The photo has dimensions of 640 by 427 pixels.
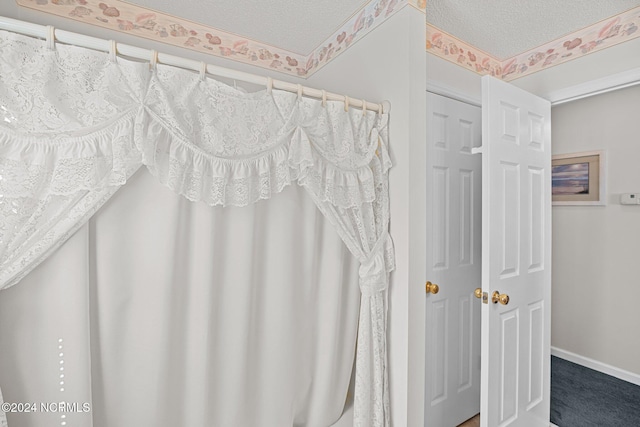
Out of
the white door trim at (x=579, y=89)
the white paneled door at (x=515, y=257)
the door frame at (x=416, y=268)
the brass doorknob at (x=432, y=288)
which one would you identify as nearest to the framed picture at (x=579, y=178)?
the white door trim at (x=579, y=89)

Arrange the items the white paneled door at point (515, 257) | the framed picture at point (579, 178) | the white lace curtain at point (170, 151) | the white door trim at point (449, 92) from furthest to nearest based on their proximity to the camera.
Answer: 1. the framed picture at point (579, 178)
2. the white door trim at point (449, 92)
3. the white paneled door at point (515, 257)
4. the white lace curtain at point (170, 151)

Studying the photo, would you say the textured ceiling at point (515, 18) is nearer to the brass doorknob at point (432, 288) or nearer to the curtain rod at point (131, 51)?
the curtain rod at point (131, 51)

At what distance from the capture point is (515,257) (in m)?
1.72

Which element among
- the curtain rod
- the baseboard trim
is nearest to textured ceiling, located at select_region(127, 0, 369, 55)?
the curtain rod

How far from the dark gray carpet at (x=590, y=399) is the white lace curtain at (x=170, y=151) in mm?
1631

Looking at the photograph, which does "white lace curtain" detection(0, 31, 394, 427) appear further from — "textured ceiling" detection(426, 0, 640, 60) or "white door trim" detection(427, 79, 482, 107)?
"textured ceiling" detection(426, 0, 640, 60)

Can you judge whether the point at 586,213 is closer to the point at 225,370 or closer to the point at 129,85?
the point at 225,370

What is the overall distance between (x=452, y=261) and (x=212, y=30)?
2.08m

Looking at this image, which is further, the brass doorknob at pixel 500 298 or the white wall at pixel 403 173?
the brass doorknob at pixel 500 298

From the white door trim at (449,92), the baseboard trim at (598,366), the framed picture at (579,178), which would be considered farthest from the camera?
the framed picture at (579,178)

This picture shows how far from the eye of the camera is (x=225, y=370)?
1272 mm

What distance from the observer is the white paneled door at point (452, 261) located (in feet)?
6.21

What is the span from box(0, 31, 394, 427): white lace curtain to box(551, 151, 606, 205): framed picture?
2.55 meters

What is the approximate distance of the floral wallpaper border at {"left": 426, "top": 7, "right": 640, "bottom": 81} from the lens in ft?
5.68
